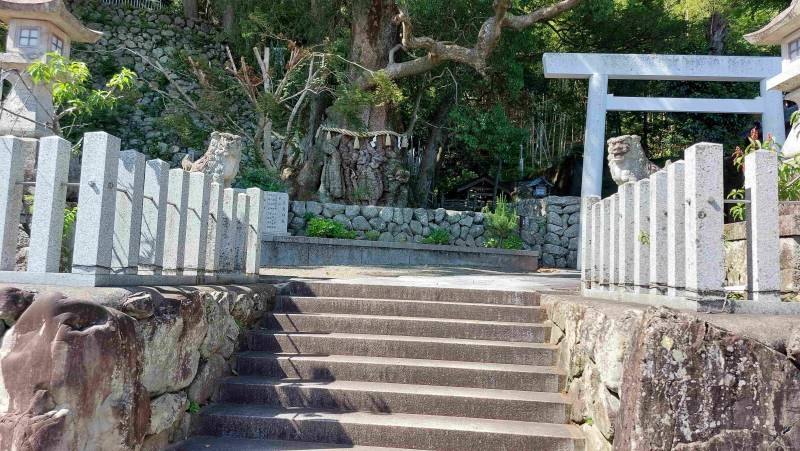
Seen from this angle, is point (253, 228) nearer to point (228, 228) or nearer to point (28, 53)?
point (228, 228)

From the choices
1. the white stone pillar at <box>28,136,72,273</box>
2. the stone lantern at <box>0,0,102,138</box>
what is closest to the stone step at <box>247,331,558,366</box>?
the white stone pillar at <box>28,136,72,273</box>

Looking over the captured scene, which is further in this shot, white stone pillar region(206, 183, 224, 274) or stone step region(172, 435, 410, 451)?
white stone pillar region(206, 183, 224, 274)

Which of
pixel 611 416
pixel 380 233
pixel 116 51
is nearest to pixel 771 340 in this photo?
pixel 611 416

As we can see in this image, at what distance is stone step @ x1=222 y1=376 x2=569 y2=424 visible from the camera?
3.90m

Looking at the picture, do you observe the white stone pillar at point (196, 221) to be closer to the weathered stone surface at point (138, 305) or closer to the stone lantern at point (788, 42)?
the weathered stone surface at point (138, 305)

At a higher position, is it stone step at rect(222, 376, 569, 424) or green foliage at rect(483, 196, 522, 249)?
green foliage at rect(483, 196, 522, 249)

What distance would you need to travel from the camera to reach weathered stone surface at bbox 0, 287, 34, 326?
105 inches

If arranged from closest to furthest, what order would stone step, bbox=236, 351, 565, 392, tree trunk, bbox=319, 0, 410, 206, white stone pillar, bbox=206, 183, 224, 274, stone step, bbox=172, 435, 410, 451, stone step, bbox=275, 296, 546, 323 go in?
stone step, bbox=172, 435, 410, 451
stone step, bbox=236, 351, 565, 392
white stone pillar, bbox=206, 183, 224, 274
stone step, bbox=275, 296, 546, 323
tree trunk, bbox=319, 0, 410, 206

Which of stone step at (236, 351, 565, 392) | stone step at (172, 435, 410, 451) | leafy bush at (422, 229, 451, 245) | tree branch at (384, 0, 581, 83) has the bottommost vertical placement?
stone step at (172, 435, 410, 451)

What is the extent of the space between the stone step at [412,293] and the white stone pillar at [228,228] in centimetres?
70

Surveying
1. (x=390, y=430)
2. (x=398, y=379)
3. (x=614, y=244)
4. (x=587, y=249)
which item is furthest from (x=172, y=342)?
(x=587, y=249)

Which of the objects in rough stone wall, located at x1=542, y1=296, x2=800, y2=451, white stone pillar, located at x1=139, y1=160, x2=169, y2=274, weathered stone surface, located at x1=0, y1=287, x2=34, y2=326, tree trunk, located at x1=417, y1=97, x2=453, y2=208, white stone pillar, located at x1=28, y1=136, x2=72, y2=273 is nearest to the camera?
rough stone wall, located at x1=542, y1=296, x2=800, y2=451

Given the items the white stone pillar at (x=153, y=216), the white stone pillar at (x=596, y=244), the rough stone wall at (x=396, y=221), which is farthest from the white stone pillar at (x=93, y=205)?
the rough stone wall at (x=396, y=221)

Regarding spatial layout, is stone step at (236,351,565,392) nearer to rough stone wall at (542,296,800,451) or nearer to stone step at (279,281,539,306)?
stone step at (279,281,539,306)
